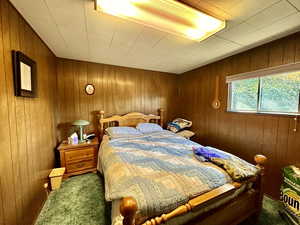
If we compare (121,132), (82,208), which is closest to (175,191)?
(82,208)

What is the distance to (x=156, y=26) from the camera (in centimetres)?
141

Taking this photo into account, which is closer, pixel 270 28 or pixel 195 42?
pixel 270 28

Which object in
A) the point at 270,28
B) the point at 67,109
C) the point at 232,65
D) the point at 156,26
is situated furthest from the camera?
the point at 67,109

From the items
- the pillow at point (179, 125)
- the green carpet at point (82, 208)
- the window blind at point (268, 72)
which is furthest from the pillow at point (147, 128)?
the window blind at point (268, 72)

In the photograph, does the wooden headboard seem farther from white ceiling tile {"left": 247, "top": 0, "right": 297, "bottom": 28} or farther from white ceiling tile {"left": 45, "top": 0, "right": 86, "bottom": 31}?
white ceiling tile {"left": 247, "top": 0, "right": 297, "bottom": 28}

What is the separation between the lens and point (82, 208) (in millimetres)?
1591

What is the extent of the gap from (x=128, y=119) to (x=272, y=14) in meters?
2.80

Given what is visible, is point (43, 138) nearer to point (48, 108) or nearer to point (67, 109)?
point (48, 108)

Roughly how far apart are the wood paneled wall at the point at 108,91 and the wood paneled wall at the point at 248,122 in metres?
0.87

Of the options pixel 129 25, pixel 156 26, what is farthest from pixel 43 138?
pixel 156 26

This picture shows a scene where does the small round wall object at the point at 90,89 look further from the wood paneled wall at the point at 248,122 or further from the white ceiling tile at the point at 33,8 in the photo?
the wood paneled wall at the point at 248,122

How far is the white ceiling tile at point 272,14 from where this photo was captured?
1.17 metres

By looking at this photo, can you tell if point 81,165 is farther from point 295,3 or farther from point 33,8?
point 295,3

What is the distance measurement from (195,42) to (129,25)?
101 centimetres
